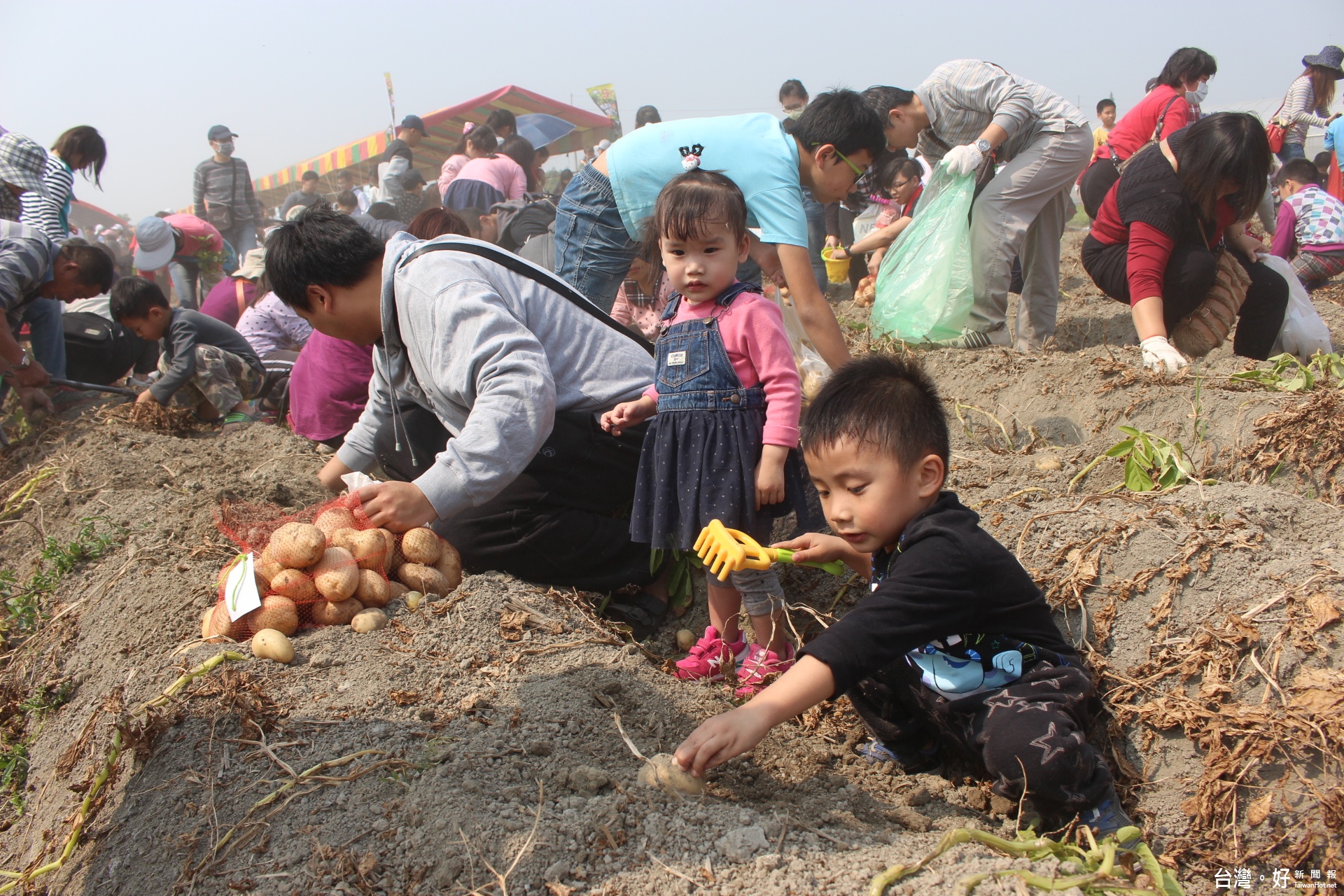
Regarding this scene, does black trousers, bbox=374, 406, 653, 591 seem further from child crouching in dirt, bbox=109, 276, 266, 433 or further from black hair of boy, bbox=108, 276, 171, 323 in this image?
black hair of boy, bbox=108, 276, 171, 323

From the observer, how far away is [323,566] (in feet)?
8.19

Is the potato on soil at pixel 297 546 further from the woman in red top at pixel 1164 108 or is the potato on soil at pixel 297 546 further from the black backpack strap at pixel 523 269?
the woman in red top at pixel 1164 108

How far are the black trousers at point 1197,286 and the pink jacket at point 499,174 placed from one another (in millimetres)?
5098

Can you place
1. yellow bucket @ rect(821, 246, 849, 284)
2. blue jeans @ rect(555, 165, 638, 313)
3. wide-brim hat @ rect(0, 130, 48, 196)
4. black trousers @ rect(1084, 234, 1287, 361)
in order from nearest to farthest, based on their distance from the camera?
blue jeans @ rect(555, 165, 638, 313), black trousers @ rect(1084, 234, 1287, 361), wide-brim hat @ rect(0, 130, 48, 196), yellow bucket @ rect(821, 246, 849, 284)

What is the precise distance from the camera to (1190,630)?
204 centimetres

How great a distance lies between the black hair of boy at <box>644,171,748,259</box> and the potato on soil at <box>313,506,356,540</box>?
1.31 meters

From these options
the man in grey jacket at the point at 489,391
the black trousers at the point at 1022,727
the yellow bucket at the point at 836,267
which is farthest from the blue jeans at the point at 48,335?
the black trousers at the point at 1022,727

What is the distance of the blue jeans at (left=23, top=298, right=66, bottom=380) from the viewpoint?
18.5 feet

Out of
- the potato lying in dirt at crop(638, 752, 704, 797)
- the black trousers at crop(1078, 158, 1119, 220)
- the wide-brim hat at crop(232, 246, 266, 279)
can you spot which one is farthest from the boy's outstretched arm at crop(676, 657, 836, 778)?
the wide-brim hat at crop(232, 246, 266, 279)

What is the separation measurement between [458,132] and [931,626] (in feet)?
55.7

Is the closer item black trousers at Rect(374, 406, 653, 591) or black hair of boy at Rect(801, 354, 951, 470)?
black hair of boy at Rect(801, 354, 951, 470)

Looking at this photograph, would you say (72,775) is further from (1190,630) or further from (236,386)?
(236,386)

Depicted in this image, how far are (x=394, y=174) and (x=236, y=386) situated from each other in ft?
16.6

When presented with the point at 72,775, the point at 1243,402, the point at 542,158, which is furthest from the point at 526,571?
the point at 542,158
